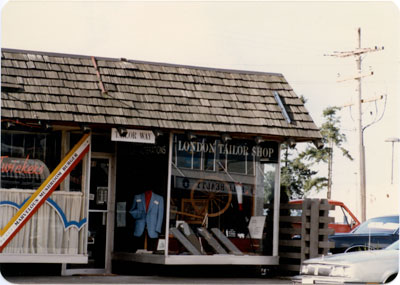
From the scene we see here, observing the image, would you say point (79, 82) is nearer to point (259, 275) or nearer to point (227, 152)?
point (227, 152)

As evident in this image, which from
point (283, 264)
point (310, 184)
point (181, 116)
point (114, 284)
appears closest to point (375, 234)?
point (283, 264)

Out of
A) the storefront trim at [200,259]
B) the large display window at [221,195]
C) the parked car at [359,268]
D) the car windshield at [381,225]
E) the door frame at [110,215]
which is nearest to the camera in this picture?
the parked car at [359,268]

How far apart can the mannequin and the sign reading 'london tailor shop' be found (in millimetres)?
1071

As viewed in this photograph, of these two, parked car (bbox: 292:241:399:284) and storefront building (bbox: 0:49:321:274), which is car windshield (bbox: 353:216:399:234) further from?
parked car (bbox: 292:241:399:284)

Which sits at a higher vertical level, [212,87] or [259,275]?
[212,87]

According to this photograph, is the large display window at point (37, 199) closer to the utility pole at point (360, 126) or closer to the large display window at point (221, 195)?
the large display window at point (221, 195)

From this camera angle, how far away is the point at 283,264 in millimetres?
16531

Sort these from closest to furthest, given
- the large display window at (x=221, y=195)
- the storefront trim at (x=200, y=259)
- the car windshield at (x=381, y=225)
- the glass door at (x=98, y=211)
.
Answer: the storefront trim at (x=200, y=259) → the large display window at (x=221, y=195) → the glass door at (x=98, y=211) → the car windshield at (x=381, y=225)

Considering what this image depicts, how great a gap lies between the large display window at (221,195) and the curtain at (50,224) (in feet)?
5.53

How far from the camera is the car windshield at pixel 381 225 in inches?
744

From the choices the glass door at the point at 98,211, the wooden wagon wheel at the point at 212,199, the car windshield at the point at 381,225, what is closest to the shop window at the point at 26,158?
the glass door at the point at 98,211

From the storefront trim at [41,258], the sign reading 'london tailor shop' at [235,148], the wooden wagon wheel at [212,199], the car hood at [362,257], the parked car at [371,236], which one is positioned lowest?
the storefront trim at [41,258]

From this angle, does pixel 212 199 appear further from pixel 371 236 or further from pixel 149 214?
pixel 371 236

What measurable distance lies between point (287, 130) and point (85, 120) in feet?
12.6
